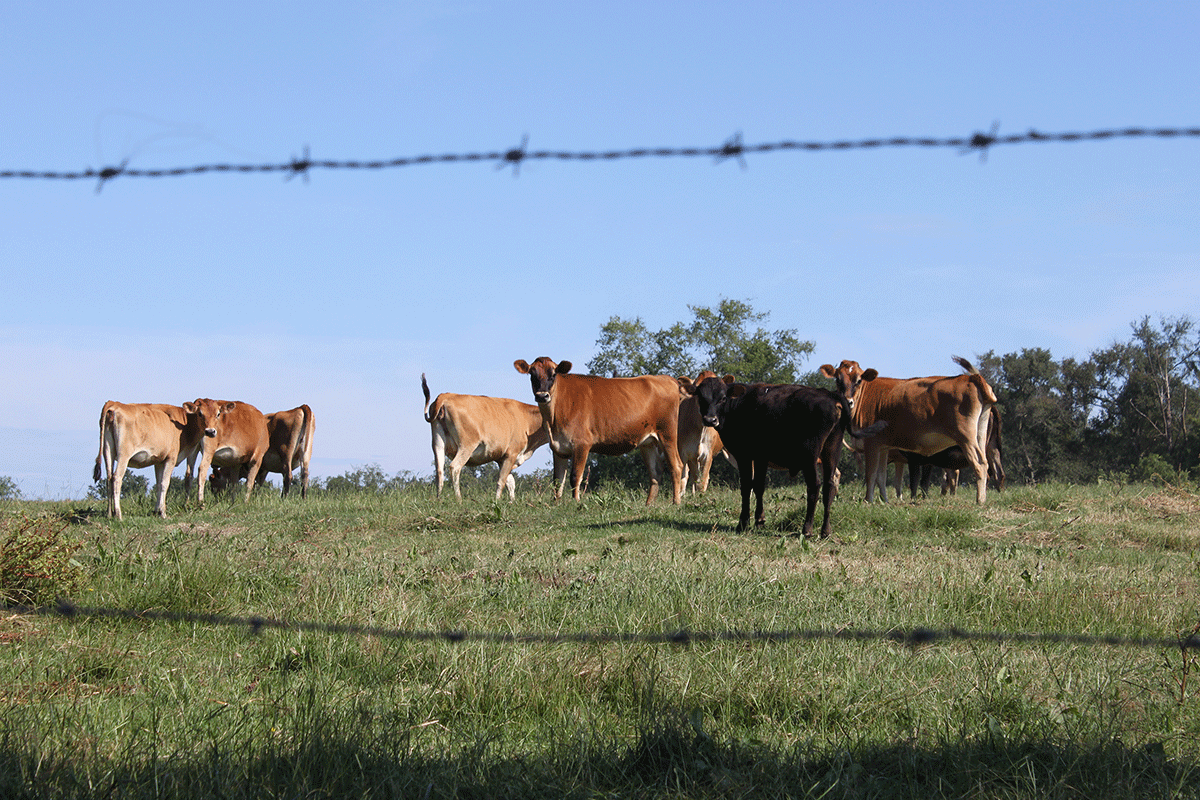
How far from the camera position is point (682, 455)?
19.8 metres

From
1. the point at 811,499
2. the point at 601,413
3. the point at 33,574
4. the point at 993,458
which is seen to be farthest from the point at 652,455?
the point at 33,574

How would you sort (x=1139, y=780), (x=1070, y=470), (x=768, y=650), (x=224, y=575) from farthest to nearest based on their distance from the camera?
1. (x=1070, y=470)
2. (x=224, y=575)
3. (x=768, y=650)
4. (x=1139, y=780)

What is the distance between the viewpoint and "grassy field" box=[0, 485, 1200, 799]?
3.73 metres

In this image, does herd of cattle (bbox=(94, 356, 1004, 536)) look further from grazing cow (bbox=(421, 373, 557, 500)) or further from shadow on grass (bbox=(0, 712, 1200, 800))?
shadow on grass (bbox=(0, 712, 1200, 800))

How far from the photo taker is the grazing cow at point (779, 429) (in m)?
11.1

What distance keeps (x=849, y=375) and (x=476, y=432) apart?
7.13 m

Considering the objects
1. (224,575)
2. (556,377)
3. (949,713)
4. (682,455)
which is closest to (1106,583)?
(949,713)

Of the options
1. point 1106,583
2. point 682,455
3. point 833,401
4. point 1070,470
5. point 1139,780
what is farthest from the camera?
point 1070,470

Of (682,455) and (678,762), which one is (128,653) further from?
(682,455)

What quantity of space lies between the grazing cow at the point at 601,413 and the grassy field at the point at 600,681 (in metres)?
7.41

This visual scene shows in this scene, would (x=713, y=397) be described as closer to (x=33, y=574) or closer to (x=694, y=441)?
(x=33, y=574)

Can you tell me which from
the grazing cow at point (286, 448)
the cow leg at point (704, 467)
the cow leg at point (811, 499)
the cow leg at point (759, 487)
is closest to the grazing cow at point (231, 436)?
the grazing cow at point (286, 448)

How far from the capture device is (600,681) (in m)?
4.78

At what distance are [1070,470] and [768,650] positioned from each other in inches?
1711
